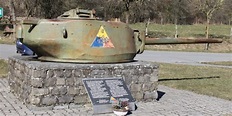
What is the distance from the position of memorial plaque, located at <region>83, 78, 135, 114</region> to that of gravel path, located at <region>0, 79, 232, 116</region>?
0.18 metres

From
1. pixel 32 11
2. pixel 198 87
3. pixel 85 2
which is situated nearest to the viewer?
pixel 198 87

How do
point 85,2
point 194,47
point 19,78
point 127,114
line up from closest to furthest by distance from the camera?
point 127,114 → point 19,78 → point 194,47 → point 85,2

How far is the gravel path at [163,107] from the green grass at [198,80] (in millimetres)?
975

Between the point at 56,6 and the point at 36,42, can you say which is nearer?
the point at 36,42

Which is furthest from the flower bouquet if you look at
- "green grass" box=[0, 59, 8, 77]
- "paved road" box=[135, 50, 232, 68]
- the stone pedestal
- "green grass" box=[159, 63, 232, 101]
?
"paved road" box=[135, 50, 232, 68]

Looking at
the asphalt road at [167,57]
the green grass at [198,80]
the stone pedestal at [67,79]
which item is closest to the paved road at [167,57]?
the asphalt road at [167,57]

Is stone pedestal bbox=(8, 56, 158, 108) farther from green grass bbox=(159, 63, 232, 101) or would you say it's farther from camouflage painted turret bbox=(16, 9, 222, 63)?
green grass bbox=(159, 63, 232, 101)

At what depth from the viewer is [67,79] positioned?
8.30 metres

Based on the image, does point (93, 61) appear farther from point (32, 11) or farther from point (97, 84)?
point (32, 11)

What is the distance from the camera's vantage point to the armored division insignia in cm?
867

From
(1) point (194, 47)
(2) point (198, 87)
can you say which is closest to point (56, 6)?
(1) point (194, 47)

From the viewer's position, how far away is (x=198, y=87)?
476 inches

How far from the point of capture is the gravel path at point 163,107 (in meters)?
7.88

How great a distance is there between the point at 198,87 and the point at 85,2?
24494 millimetres
